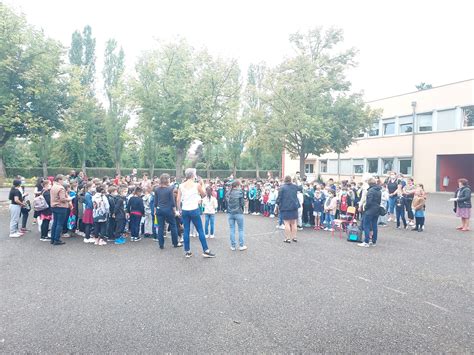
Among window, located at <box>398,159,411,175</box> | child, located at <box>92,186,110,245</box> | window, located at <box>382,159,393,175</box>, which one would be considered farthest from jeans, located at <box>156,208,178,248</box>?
window, located at <box>382,159,393,175</box>

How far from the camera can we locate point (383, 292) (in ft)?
18.2

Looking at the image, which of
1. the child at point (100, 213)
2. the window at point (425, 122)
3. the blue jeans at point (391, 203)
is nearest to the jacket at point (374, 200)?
the blue jeans at point (391, 203)

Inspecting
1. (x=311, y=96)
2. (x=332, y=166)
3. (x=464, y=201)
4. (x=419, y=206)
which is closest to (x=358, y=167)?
(x=332, y=166)

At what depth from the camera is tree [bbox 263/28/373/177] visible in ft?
77.6

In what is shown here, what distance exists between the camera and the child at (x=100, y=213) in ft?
29.8

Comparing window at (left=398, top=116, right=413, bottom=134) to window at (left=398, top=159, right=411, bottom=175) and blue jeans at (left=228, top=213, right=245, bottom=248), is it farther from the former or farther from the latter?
blue jeans at (left=228, top=213, right=245, bottom=248)

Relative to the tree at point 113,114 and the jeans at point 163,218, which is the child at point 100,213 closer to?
→ the jeans at point 163,218

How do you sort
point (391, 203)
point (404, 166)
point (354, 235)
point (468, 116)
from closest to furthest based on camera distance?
point (354, 235) < point (391, 203) < point (468, 116) < point (404, 166)

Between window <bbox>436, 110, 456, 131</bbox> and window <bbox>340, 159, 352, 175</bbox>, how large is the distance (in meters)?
10.5

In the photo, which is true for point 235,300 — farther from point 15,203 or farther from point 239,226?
point 15,203

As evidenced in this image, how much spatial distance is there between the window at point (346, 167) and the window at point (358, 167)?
568 millimetres

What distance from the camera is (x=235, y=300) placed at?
16.8ft

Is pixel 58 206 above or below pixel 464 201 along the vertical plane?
below

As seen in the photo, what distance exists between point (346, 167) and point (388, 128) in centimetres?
658
